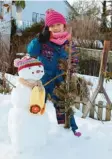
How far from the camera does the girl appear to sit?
3.54 metres

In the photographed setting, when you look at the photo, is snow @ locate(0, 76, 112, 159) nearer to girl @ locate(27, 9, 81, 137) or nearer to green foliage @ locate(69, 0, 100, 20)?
girl @ locate(27, 9, 81, 137)

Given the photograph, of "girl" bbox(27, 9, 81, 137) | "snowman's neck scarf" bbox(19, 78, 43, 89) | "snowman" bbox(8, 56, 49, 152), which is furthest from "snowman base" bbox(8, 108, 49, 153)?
"girl" bbox(27, 9, 81, 137)

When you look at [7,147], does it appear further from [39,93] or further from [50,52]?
[50,52]

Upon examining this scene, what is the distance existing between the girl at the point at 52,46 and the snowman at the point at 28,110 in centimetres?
50

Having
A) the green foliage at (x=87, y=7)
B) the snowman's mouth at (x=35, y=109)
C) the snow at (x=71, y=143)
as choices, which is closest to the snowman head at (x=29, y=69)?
the snowman's mouth at (x=35, y=109)

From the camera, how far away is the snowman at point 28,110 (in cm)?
298

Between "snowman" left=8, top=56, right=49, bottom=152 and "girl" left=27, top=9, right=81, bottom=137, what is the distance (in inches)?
19.5

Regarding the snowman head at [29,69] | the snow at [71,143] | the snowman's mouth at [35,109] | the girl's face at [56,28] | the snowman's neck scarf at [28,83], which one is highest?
the girl's face at [56,28]

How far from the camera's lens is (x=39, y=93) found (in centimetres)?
301

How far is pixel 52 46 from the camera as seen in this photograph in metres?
3.61

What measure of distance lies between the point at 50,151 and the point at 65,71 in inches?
35.5

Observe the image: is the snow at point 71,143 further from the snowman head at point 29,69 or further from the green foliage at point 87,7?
the green foliage at point 87,7

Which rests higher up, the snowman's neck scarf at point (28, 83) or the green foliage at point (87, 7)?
the green foliage at point (87, 7)

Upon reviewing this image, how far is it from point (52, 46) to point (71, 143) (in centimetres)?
104
